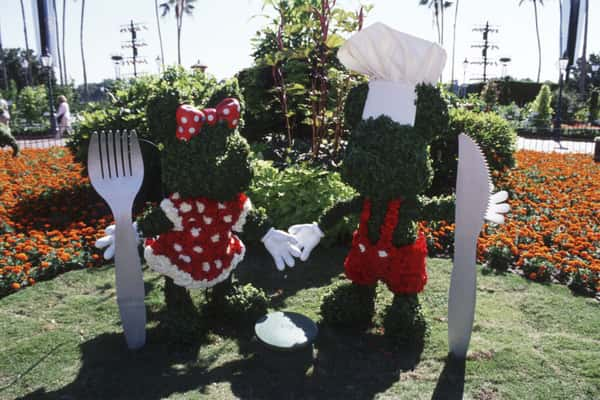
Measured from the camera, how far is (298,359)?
294cm

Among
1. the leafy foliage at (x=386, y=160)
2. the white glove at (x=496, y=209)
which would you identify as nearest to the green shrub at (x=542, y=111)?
the white glove at (x=496, y=209)

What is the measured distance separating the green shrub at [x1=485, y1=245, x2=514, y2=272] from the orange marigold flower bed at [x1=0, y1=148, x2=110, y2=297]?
4.04 meters

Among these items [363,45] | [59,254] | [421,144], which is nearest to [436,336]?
[421,144]

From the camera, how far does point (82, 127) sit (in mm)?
6336

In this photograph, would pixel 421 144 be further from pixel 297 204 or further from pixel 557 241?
pixel 557 241

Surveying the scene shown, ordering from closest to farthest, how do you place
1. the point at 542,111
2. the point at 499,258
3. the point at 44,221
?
the point at 499,258, the point at 44,221, the point at 542,111

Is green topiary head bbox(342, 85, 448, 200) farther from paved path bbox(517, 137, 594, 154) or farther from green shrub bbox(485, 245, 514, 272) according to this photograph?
paved path bbox(517, 137, 594, 154)

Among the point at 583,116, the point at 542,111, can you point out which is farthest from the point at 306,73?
the point at 583,116

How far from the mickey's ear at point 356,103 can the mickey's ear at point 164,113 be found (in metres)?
1.15

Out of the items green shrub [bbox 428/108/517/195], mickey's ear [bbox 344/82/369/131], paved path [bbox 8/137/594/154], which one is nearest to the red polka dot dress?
mickey's ear [bbox 344/82/369/131]

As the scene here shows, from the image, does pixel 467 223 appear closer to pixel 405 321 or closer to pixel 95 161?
pixel 405 321

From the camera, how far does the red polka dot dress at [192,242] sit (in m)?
3.08

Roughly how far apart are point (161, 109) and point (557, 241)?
438cm

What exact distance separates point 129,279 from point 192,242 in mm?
447
